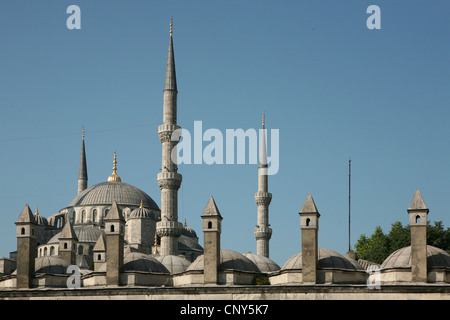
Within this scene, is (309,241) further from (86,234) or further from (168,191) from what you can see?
(86,234)

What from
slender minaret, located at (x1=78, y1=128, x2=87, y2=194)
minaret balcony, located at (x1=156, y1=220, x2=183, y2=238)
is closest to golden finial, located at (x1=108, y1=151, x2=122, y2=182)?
slender minaret, located at (x1=78, y1=128, x2=87, y2=194)

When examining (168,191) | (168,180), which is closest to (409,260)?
(168,180)

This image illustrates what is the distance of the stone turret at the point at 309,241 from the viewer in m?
38.5

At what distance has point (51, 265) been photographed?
145 ft

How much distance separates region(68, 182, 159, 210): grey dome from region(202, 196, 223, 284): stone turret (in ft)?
170

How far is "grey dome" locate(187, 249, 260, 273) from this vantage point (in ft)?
133

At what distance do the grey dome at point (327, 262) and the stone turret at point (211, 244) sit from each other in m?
3.29

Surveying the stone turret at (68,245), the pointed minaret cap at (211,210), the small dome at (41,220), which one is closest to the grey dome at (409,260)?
the pointed minaret cap at (211,210)

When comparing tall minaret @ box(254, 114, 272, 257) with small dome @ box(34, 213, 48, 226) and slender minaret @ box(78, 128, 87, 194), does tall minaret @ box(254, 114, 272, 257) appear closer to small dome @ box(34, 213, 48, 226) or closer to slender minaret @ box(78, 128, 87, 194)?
small dome @ box(34, 213, 48, 226)

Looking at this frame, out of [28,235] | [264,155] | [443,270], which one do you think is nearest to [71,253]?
[28,235]

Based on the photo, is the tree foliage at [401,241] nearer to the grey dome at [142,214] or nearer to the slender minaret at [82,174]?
the grey dome at [142,214]

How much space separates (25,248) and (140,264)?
6.03m
